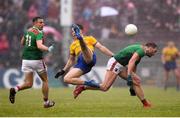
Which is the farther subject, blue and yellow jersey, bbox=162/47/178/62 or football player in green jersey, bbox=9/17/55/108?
blue and yellow jersey, bbox=162/47/178/62

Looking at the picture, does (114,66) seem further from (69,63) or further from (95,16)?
(95,16)

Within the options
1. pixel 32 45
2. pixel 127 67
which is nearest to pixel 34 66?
pixel 32 45

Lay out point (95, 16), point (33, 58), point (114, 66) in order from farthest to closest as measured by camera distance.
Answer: point (95, 16) < point (33, 58) < point (114, 66)

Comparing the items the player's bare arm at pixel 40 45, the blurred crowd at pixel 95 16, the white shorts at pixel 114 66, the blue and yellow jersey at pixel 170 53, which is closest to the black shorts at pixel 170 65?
the blue and yellow jersey at pixel 170 53

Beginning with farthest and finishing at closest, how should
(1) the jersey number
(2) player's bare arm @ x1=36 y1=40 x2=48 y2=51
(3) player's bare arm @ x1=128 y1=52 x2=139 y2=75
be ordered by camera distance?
(1) the jersey number → (2) player's bare arm @ x1=36 y1=40 x2=48 y2=51 → (3) player's bare arm @ x1=128 y1=52 x2=139 y2=75

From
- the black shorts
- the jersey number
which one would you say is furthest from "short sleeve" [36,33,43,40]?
the black shorts

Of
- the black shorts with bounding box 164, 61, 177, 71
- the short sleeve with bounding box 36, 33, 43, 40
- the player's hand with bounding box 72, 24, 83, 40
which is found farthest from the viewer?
the black shorts with bounding box 164, 61, 177, 71

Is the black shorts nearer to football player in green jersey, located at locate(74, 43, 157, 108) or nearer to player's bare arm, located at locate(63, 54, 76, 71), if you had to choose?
player's bare arm, located at locate(63, 54, 76, 71)

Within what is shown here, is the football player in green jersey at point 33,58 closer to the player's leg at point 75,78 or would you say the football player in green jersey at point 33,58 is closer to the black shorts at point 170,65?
the player's leg at point 75,78

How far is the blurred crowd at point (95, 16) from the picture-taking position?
35469 mm

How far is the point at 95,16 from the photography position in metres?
36.6

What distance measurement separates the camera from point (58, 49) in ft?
116

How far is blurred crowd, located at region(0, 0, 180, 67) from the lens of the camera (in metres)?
35.5

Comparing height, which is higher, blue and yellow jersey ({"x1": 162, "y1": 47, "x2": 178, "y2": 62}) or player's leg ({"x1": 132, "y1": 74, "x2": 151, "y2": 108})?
player's leg ({"x1": 132, "y1": 74, "x2": 151, "y2": 108})
